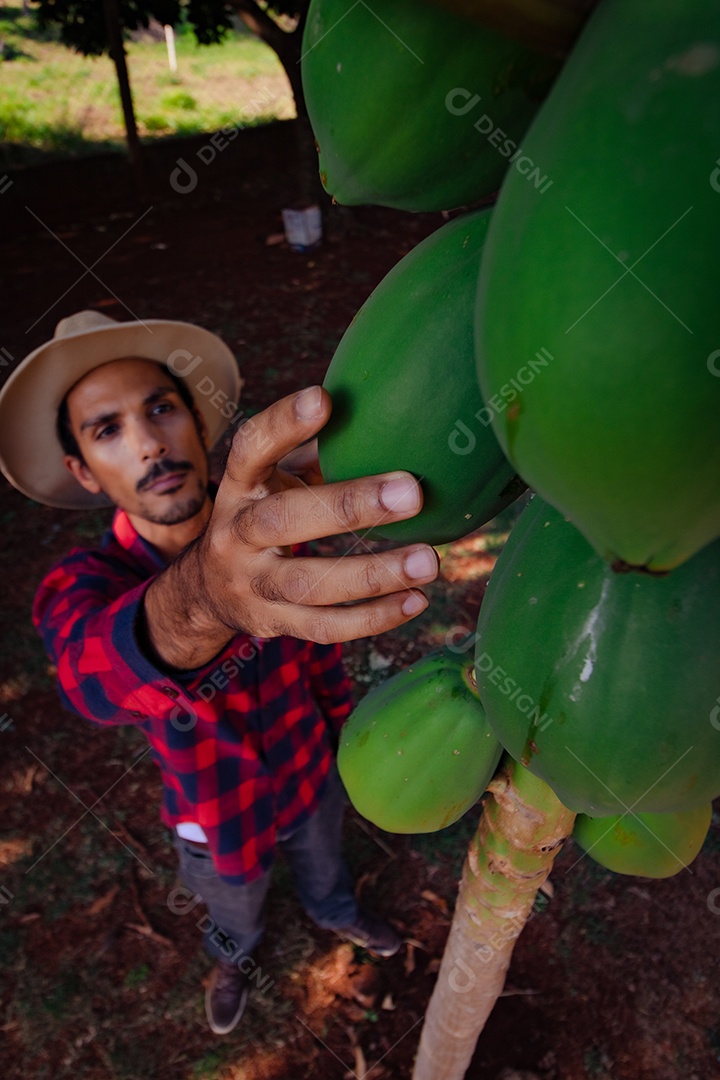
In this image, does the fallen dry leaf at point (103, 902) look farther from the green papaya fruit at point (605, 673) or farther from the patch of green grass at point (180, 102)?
the patch of green grass at point (180, 102)

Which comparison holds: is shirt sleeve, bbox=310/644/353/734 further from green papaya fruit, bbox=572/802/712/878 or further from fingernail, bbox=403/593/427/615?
fingernail, bbox=403/593/427/615

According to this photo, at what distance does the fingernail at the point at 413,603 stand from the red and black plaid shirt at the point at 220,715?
744 mm

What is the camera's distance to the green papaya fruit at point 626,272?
0.37 m

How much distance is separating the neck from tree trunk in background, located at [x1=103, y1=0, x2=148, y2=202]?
568cm

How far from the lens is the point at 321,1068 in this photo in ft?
6.90

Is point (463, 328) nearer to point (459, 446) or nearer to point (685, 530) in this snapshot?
point (459, 446)

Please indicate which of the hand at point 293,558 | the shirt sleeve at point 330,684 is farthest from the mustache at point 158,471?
the hand at point 293,558

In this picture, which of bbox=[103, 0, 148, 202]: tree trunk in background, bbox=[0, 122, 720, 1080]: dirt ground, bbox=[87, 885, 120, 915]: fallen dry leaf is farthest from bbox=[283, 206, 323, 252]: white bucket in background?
bbox=[87, 885, 120, 915]: fallen dry leaf

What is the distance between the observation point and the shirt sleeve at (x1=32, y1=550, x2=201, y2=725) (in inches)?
51.4

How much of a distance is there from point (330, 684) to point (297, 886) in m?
0.70

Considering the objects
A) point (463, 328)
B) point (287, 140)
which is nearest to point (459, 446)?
point (463, 328)

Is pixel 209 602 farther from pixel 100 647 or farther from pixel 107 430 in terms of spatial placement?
pixel 107 430

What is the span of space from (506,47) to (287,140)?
9.44m

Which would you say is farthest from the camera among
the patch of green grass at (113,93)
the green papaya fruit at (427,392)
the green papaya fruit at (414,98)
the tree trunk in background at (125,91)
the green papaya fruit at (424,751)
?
the patch of green grass at (113,93)
